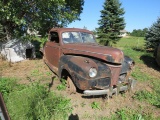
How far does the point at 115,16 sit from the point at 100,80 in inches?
764

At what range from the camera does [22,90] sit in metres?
4.75

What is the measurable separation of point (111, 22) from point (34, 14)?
50.0 ft

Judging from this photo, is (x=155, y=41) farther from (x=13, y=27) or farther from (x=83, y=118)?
(x=83, y=118)

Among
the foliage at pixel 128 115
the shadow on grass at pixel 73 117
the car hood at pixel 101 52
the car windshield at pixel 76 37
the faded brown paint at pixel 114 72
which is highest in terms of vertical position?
the car windshield at pixel 76 37

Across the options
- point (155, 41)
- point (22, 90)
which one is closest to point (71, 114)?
point (22, 90)

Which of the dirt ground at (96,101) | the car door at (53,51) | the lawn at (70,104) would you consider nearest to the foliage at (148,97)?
the lawn at (70,104)

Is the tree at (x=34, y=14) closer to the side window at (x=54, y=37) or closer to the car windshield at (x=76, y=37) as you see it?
the side window at (x=54, y=37)

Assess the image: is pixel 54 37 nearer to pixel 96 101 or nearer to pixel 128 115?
pixel 96 101

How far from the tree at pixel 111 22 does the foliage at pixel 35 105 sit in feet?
59.0

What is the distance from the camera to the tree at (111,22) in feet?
71.7

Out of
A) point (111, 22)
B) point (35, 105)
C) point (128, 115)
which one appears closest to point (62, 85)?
point (35, 105)

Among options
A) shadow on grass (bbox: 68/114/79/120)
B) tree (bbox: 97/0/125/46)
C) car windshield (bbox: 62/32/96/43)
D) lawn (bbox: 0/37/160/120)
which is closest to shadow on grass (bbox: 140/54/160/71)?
lawn (bbox: 0/37/160/120)

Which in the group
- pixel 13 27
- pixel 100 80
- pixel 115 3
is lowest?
pixel 100 80

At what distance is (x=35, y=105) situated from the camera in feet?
13.0
